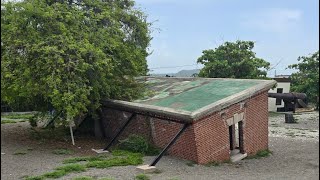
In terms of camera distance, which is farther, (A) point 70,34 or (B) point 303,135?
(B) point 303,135

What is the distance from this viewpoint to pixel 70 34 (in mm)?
16047

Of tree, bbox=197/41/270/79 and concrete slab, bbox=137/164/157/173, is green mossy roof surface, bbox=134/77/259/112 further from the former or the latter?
tree, bbox=197/41/270/79

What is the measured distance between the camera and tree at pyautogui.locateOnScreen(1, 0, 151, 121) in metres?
14.8

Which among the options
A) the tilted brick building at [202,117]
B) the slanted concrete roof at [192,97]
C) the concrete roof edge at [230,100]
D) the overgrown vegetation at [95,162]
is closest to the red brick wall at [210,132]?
the tilted brick building at [202,117]

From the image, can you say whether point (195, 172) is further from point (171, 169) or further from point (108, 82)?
point (108, 82)

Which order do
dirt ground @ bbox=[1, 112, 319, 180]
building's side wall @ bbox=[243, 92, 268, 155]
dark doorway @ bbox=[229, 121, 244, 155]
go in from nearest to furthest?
dirt ground @ bbox=[1, 112, 319, 180], dark doorway @ bbox=[229, 121, 244, 155], building's side wall @ bbox=[243, 92, 268, 155]

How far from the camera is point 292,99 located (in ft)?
123

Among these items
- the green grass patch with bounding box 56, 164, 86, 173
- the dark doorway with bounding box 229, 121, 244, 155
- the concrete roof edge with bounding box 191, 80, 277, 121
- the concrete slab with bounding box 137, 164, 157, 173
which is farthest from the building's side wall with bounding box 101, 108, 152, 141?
the green grass patch with bounding box 56, 164, 86, 173

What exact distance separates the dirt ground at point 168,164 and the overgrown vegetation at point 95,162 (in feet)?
1.07

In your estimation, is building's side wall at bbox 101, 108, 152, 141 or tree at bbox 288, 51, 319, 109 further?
tree at bbox 288, 51, 319, 109

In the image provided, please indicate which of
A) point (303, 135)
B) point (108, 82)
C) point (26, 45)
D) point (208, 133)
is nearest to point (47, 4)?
point (26, 45)

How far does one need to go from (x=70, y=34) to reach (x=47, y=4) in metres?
2.57

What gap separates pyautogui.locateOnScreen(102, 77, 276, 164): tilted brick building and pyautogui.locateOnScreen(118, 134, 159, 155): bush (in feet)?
1.00

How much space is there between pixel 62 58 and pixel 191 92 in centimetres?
561
